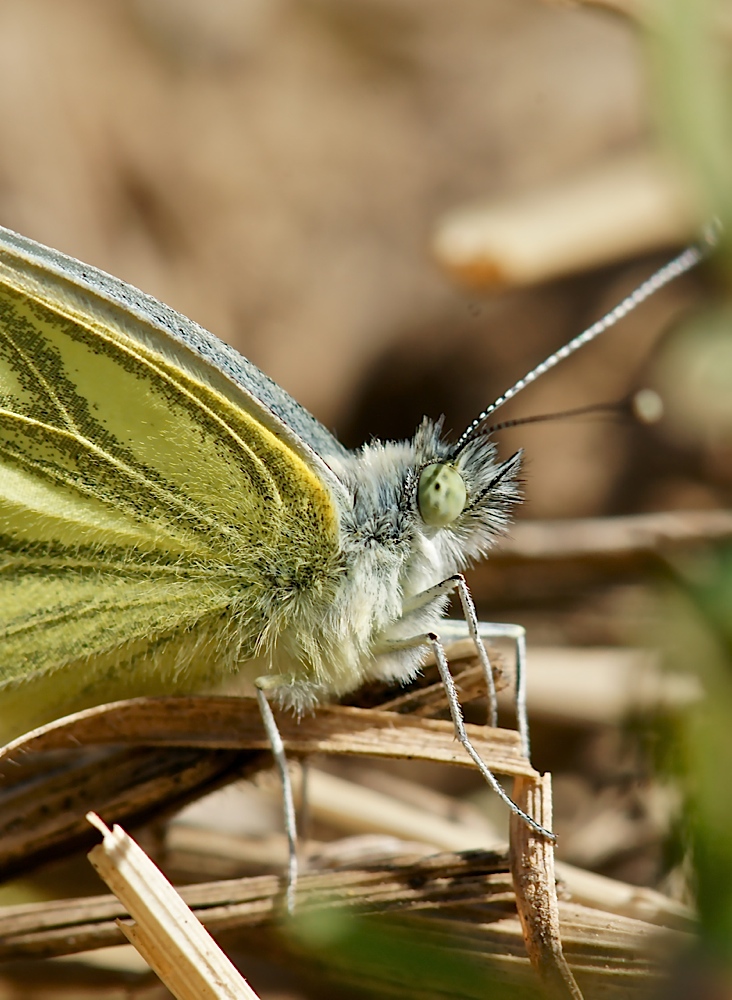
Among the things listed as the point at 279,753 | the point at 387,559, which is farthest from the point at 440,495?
the point at 279,753

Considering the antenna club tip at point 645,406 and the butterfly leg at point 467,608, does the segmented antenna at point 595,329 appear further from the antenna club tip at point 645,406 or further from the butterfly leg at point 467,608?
the butterfly leg at point 467,608

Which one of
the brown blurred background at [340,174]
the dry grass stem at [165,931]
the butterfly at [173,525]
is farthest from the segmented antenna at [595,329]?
the brown blurred background at [340,174]

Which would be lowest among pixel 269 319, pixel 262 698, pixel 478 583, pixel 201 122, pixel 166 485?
pixel 262 698

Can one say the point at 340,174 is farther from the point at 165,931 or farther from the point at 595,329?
the point at 165,931

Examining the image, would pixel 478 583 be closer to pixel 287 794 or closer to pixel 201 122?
pixel 287 794

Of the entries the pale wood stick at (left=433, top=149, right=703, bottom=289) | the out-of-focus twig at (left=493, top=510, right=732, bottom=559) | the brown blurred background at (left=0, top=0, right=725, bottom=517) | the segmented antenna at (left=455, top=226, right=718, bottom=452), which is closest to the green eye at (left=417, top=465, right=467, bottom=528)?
the segmented antenna at (left=455, top=226, right=718, bottom=452)

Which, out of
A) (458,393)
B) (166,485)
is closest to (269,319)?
(458,393)

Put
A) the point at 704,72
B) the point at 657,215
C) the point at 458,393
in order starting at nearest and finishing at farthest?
the point at 704,72
the point at 657,215
the point at 458,393
